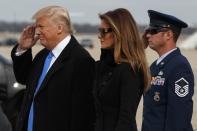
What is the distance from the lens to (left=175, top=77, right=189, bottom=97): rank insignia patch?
4574 millimetres

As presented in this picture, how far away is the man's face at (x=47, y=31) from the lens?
4.35 metres

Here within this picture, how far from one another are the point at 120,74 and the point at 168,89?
500mm

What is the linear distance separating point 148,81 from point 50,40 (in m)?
0.70

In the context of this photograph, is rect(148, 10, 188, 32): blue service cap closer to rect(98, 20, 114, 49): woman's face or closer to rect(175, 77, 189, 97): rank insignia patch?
rect(175, 77, 189, 97): rank insignia patch

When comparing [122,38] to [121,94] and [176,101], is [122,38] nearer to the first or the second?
[121,94]

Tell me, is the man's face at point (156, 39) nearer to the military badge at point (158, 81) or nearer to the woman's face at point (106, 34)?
the military badge at point (158, 81)

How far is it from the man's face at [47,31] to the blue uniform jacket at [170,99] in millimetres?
832

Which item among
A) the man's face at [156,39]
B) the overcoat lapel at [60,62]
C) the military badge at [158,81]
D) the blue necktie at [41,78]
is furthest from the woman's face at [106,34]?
the man's face at [156,39]

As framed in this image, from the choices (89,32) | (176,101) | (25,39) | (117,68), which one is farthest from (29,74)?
(89,32)

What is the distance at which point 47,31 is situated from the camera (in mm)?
4352

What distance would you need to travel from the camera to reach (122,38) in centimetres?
428

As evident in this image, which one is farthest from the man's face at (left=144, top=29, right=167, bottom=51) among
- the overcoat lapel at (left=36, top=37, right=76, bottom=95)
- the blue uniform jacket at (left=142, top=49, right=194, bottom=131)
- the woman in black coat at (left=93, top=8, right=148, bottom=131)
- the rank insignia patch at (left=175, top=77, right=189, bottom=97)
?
the overcoat lapel at (left=36, top=37, right=76, bottom=95)

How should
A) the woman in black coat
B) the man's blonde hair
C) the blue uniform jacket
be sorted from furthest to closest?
1. the blue uniform jacket
2. the man's blonde hair
3. the woman in black coat

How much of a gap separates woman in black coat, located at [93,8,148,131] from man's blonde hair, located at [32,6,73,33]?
0.23m
